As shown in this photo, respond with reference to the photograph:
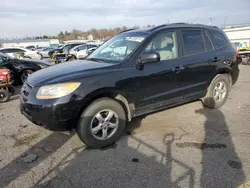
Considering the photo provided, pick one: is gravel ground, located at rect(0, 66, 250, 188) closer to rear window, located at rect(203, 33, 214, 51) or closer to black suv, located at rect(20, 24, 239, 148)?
black suv, located at rect(20, 24, 239, 148)

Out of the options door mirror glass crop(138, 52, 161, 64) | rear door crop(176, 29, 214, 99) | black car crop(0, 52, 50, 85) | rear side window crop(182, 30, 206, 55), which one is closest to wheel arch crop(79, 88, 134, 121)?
door mirror glass crop(138, 52, 161, 64)

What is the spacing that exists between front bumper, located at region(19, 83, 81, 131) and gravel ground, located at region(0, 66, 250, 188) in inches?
Result: 19.2

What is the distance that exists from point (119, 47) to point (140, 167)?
217 centimetres

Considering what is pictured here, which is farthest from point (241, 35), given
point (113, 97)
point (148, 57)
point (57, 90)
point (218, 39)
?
point (57, 90)

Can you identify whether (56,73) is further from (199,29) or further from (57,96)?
(199,29)

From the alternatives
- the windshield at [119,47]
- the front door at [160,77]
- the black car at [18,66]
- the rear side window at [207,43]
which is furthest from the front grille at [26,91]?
the black car at [18,66]

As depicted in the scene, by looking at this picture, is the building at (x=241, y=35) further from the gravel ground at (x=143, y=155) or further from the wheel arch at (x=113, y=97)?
the wheel arch at (x=113, y=97)

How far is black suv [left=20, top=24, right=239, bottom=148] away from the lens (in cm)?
304

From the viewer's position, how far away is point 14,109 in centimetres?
549

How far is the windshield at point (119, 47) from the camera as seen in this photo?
12.1ft

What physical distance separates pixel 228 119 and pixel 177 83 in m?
1.32

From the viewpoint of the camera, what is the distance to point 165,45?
13.0 ft

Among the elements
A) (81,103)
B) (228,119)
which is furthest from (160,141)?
(228,119)

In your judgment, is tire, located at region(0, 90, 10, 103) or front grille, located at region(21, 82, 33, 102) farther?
tire, located at region(0, 90, 10, 103)
